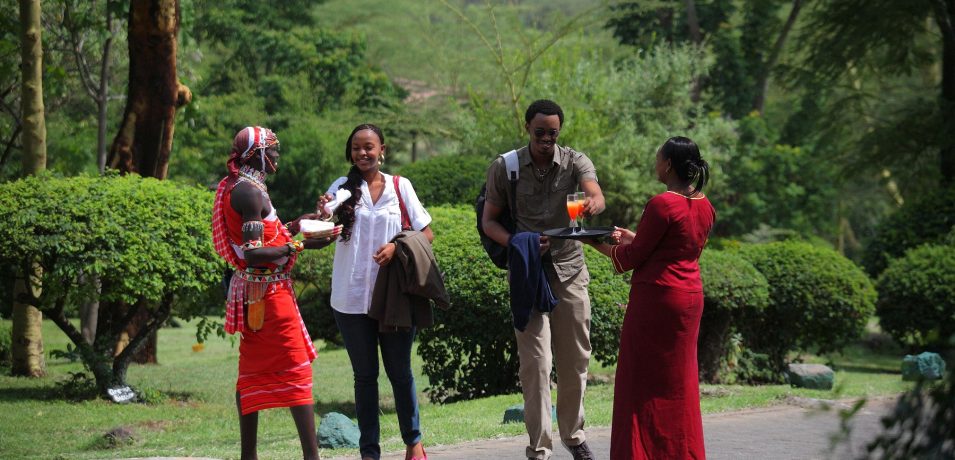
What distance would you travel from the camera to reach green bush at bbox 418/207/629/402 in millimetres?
9906

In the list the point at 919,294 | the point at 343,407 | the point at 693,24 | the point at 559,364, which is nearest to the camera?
the point at 559,364

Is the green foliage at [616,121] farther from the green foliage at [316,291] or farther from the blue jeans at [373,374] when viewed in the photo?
the blue jeans at [373,374]

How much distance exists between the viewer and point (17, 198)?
9.71 meters

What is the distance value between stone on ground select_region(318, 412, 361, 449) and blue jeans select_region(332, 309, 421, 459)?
48.5 inches

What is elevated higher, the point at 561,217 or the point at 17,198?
the point at 17,198

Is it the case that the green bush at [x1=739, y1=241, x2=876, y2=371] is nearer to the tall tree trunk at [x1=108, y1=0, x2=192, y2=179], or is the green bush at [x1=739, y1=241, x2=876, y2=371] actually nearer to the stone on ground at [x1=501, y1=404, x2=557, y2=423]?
the stone on ground at [x1=501, y1=404, x2=557, y2=423]

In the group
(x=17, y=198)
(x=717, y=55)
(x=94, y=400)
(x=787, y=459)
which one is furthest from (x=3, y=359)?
(x=717, y=55)

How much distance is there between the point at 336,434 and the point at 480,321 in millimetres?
2630

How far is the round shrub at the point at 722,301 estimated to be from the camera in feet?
36.2

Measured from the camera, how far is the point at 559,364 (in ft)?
21.1

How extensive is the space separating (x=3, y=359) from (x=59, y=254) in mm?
4807

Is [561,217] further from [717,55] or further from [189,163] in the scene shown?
[717,55]

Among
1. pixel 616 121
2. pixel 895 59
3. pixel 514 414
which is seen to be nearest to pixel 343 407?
pixel 514 414

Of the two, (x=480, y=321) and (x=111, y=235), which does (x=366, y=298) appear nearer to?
(x=480, y=321)
